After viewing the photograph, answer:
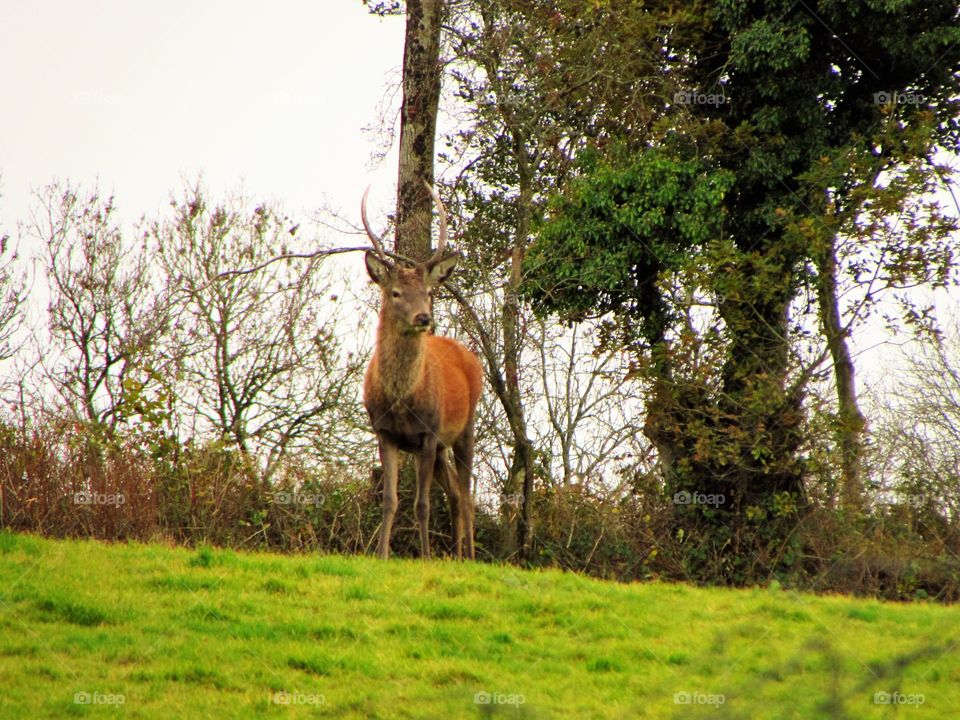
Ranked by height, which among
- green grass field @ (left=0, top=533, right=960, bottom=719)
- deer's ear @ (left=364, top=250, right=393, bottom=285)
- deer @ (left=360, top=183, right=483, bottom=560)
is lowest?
green grass field @ (left=0, top=533, right=960, bottom=719)

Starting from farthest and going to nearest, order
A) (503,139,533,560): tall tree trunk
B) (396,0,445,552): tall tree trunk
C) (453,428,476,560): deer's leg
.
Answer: (396,0,445,552): tall tree trunk → (503,139,533,560): tall tree trunk → (453,428,476,560): deer's leg

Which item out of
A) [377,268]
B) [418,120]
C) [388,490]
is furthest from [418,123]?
[388,490]

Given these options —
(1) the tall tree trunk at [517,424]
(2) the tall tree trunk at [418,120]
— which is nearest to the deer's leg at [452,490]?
(1) the tall tree trunk at [517,424]

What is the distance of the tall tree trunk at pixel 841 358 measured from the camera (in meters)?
14.9

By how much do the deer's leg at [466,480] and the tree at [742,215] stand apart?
14.9ft

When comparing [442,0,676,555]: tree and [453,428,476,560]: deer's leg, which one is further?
[442,0,676,555]: tree

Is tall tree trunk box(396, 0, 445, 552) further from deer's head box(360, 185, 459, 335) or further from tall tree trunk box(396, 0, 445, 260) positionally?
deer's head box(360, 185, 459, 335)

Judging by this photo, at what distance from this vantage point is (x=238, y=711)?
579cm

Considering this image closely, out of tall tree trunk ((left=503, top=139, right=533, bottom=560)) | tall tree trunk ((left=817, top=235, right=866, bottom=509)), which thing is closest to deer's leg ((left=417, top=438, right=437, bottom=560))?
tall tree trunk ((left=503, top=139, right=533, bottom=560))

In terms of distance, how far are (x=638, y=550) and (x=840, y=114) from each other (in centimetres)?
784

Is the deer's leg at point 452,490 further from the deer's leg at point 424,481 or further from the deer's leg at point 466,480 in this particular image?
the deer's leg at point 424,481

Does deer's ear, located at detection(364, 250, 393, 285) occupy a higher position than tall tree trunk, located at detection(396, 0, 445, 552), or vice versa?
tall tree trunk, located at detection(396, 0, 445, 552)

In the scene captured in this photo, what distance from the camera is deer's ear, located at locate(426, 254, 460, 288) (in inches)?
406

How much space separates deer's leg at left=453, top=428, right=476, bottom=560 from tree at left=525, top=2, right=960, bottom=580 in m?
4.56
